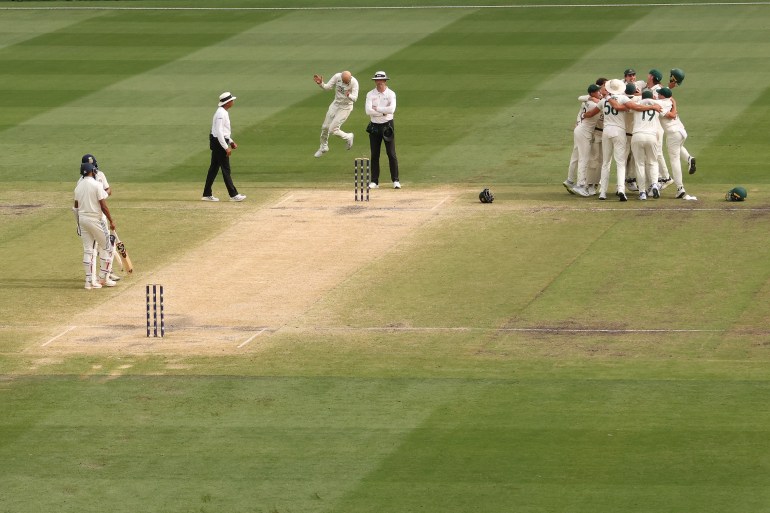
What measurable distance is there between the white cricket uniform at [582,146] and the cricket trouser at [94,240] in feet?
30.1

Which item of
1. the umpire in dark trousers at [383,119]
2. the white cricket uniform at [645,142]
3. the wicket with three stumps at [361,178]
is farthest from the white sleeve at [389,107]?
the white cricket uniform at [645,142]

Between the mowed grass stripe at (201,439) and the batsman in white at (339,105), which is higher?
the batsman in white at (339,105)

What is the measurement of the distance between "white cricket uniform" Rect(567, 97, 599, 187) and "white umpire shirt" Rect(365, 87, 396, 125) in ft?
11.2

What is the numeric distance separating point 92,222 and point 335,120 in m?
10.3

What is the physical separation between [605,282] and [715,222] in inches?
176

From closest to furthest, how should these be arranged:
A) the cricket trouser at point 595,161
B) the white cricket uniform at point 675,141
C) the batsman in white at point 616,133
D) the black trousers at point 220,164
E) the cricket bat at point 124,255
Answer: the cricket bat at point 124,255 < the batsman in white at point 616,133 < the white cricket uniform at point 675,141 < the black trousers at point 220,164 < the cricket trouser at point 595,161

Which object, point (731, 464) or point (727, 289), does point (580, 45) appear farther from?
point (731, 464)

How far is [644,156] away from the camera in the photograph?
2877 centimetres

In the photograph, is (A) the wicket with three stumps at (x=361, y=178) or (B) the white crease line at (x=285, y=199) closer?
(A) the wicket with three stumps at (x=361, y=178)

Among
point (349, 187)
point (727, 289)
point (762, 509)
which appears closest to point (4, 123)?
point (349, 187)

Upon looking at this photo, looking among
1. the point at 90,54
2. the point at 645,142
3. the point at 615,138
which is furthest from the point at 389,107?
the point at 90,54

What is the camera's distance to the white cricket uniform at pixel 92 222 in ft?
77.9

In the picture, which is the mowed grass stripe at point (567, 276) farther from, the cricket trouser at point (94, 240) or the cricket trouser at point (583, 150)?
the cricket trouser at point (94, 240)

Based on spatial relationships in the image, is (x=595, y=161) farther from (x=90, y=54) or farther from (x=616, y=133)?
(x=90, y=54)
